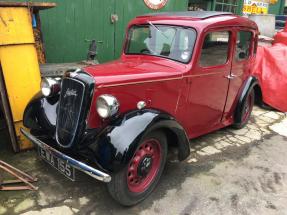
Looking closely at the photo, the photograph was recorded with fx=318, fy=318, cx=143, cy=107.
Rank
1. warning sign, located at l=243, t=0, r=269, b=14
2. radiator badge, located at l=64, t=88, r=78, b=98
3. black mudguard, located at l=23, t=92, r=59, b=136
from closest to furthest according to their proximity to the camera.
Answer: radiator badge, located at l=64, t=88, r=78, b=98, black mudguard, located at l=23, t=92, r=59, b=136, warning sign, located at l=243, t=0, r=269, b=14

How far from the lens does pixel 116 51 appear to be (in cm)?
643

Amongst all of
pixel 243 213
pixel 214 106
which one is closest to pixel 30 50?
pixel 214 106

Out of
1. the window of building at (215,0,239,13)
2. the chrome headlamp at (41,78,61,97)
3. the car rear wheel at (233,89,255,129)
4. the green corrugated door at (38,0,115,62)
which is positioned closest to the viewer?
the chrome headlamp at (41,78,61,97)

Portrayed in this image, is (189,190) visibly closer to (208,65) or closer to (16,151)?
(208,65)

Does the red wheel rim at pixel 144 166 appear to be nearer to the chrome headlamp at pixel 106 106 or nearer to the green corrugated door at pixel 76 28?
the chrome headlamp at pixel 106 106

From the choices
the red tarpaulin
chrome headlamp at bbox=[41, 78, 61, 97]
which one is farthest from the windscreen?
the red tarpaulin

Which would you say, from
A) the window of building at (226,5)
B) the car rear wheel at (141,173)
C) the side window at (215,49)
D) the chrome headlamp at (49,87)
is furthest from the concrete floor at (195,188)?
the window of building at (226,5)

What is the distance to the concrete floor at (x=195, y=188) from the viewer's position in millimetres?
2924

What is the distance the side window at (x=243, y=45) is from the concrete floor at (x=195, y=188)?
4.06 feet

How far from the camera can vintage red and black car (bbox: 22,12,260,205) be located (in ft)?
8.95

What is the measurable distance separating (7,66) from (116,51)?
316cm

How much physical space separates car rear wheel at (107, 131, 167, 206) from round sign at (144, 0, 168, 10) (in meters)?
4.22

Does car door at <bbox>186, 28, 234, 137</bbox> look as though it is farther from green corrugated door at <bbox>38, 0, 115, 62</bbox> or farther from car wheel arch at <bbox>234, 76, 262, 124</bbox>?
green corrugated door at <bbox>38, 0, 115, 62</bbox>

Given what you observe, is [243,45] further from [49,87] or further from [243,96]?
[49,87]
